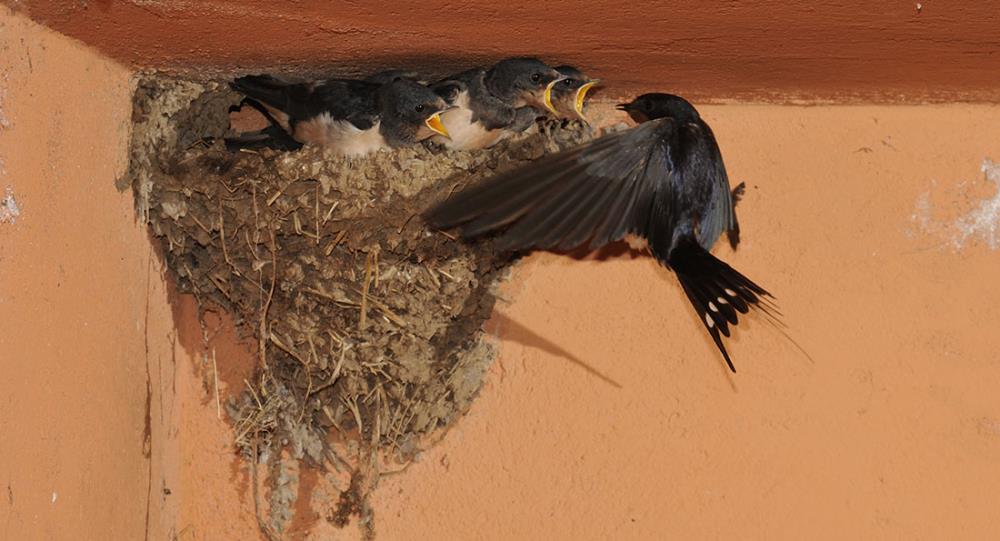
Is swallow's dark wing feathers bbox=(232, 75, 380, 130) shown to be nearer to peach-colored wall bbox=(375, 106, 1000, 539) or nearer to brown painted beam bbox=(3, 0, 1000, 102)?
brown painted beam bbox=(3, 0, 1000, 102)

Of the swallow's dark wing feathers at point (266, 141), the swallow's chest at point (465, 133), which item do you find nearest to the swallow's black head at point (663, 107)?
the swallow's chest at point (465, 133)

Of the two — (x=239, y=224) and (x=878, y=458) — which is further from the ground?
(x=239, y=224)

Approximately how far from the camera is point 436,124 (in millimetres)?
3422

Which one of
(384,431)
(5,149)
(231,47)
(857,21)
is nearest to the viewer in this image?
(5,149)

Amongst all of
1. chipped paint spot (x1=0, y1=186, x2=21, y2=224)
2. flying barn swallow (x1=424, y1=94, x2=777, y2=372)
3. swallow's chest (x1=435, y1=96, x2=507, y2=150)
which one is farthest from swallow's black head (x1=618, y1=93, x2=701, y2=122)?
chipped paint spot (x1=0, y1=186, x2=21, y2=224)

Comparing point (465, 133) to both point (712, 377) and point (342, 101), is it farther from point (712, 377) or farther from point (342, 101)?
point (712, 377)

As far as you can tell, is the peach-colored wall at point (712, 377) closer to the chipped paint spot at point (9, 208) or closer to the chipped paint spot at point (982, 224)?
the chipped paint spot at point (982, 224)

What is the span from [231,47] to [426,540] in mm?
1129

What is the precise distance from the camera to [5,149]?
2.47 meters

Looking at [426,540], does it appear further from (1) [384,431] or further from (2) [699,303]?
(2) [699,303]

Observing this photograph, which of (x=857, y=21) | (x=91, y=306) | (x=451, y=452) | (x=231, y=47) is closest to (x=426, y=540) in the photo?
(x=451, y=452)

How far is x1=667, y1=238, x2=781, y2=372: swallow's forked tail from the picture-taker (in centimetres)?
277

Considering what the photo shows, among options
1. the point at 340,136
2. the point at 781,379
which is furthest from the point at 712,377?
the point at 340,136

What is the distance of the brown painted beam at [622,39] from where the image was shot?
8.68 feet
